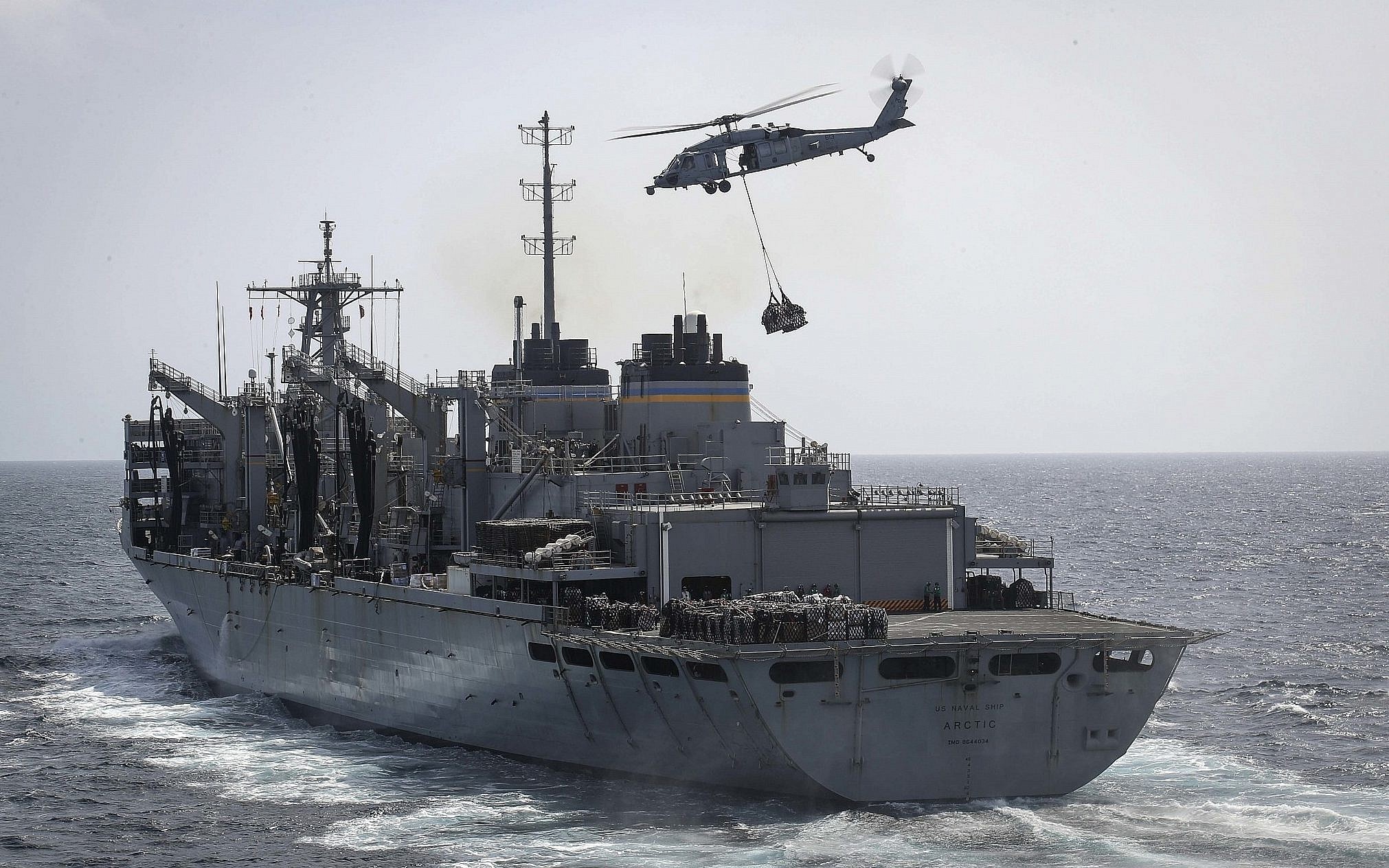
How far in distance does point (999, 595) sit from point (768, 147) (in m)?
11.3

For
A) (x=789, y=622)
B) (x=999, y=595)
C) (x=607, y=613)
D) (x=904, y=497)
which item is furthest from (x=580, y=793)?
(x=999, y=595)

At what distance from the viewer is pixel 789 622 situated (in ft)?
89.7

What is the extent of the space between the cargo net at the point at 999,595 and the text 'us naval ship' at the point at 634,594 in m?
0.08

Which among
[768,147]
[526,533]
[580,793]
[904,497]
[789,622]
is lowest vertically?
[580,793]

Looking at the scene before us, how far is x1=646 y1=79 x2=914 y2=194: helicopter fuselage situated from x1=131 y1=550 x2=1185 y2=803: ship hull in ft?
36.4

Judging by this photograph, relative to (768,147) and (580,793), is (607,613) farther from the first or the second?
(768,147)

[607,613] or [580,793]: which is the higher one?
[607,613]

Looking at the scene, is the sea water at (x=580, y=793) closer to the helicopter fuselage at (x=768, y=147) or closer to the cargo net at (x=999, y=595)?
the cargo net at (x=999, y=595)

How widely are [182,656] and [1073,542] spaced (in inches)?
2420

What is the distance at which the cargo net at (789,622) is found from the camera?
27.3m

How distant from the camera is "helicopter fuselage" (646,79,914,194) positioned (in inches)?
1331

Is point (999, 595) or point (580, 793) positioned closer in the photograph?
point (580, 793)

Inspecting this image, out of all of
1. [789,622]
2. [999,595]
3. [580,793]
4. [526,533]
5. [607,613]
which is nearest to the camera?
[789,622]

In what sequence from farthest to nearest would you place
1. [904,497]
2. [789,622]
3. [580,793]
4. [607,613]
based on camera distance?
[904,497] → [580,793] → [607,613] → [789,622]
